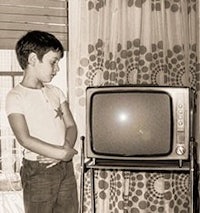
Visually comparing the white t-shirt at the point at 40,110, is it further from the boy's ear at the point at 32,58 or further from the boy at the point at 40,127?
the boy's ear at the point at 32,58

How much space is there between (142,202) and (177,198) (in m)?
0.20

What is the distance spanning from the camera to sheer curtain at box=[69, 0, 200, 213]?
2.33 m

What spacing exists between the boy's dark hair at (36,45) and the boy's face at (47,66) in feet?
0.07

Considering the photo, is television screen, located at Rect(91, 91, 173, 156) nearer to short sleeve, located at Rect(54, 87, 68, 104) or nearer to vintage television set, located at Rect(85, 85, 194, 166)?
vintage television set, located at Rect(85, 85, 194, 166)

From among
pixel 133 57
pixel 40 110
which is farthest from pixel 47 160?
pixel 133 57

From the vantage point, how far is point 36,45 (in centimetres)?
223

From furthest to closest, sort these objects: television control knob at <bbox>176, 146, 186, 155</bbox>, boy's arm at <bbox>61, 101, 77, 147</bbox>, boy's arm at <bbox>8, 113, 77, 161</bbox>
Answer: boy's arm at <bbox>61, 101, 77, 147</bbox> < boy's arm at <bbox>8, 113, 77, 161</bbox> < television control knob at <bbox>176, 146, 186, 155</bbox>

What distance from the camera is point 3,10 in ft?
7.48

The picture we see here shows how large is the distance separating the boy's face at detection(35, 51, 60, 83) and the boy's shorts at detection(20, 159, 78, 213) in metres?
0.42

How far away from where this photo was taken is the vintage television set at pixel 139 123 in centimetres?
187

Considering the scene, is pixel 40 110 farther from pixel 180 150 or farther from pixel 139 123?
pixel 180 150

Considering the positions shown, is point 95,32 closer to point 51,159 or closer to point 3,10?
point 3,10

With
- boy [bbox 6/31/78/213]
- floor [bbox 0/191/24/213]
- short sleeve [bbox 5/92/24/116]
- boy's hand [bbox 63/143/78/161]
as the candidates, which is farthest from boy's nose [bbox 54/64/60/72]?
floor [bbox 0/191/24/213]

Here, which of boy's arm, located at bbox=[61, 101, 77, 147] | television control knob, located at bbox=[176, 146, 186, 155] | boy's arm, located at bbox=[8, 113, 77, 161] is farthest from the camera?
boy's arm, located at bbox=[61, 101, 77, 147]
